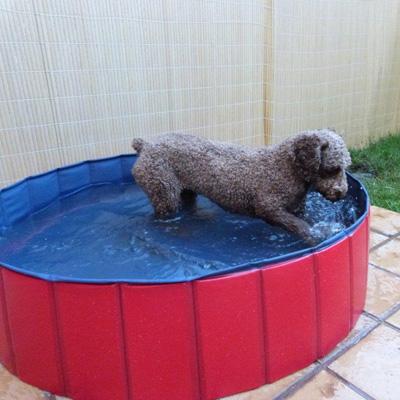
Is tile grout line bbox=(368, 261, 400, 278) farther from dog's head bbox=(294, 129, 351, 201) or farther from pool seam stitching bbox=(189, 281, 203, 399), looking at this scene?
pool seam stitching bbox=(189, 281, 203, 399)

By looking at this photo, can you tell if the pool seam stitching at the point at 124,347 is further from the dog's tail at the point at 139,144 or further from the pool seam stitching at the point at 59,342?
the dog's tail at the point at 139,144

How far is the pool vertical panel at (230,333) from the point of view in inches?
59.4

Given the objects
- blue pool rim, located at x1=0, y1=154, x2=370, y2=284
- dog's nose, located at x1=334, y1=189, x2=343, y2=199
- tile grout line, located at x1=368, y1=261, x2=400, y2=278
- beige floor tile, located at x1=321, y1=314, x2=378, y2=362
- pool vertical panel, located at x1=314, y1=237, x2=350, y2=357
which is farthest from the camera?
blue pool rim, located at x1=0, y1=154, x2=370, y2=284

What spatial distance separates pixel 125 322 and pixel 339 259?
2.94ft

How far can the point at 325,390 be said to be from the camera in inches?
64.2

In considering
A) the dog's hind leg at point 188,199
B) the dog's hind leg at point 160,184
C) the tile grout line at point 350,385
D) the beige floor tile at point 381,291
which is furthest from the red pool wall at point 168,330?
the dog's hind leg at point 188,199

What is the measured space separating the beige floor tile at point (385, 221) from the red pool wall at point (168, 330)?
1460 millimetres

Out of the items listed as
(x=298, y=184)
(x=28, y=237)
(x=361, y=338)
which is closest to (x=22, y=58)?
(x=28, y=237)

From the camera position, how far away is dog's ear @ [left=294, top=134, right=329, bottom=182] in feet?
6.55

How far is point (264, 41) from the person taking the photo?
13.8 ft

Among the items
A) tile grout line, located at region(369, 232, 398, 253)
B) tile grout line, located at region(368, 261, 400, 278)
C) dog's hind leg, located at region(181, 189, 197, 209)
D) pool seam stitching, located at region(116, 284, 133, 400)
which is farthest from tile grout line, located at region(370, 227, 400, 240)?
pool seam stitching, located at region(116, 284, 133, 400)

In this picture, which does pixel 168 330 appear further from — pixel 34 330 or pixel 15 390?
pixel 15 390

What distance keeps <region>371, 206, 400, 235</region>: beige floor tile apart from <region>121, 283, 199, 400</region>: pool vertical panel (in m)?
1.99

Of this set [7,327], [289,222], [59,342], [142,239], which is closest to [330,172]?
[289,222]
